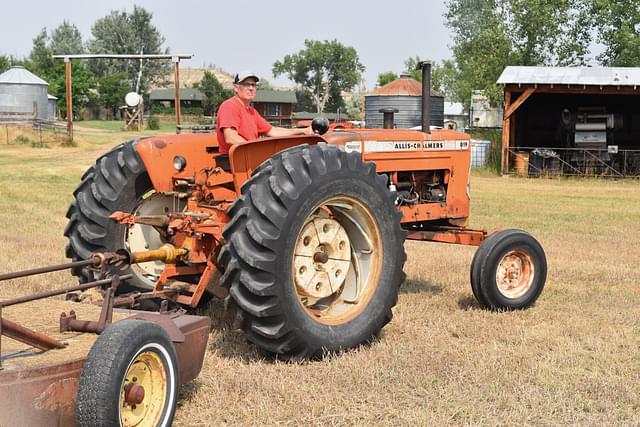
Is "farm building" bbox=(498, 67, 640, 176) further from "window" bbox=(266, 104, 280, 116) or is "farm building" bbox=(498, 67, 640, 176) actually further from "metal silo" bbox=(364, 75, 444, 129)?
"window" bbox=(266, 104, 280, 116)

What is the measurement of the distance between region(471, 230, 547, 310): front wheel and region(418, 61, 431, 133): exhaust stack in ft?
3.53

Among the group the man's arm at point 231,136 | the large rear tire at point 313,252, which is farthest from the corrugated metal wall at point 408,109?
the large rear tire at point 313,252

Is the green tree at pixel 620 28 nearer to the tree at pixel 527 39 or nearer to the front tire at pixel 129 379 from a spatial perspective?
the tree at pixel 527 39

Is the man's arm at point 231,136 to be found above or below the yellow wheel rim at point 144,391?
above

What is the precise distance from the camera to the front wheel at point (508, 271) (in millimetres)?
6320

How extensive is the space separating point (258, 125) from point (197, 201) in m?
0.68

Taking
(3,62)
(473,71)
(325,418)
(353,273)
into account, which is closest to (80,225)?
(353,273)

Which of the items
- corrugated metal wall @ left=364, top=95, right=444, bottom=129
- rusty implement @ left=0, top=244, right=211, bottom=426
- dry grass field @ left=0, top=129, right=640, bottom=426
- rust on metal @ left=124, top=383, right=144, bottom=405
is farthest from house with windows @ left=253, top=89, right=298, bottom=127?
rust on metal @ left=124, top=383, right=144, bottom=405

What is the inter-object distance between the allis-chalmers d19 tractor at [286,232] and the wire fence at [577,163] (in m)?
16.4

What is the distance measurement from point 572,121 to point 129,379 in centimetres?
2350

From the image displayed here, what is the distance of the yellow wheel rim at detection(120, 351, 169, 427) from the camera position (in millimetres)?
3539

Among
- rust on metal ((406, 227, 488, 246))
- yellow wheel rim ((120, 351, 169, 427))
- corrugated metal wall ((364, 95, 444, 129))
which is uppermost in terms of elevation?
corrugated metal wall ((364, 95, 444, 129))

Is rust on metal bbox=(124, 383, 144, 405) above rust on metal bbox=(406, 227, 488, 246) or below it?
below

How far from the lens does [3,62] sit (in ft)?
236
